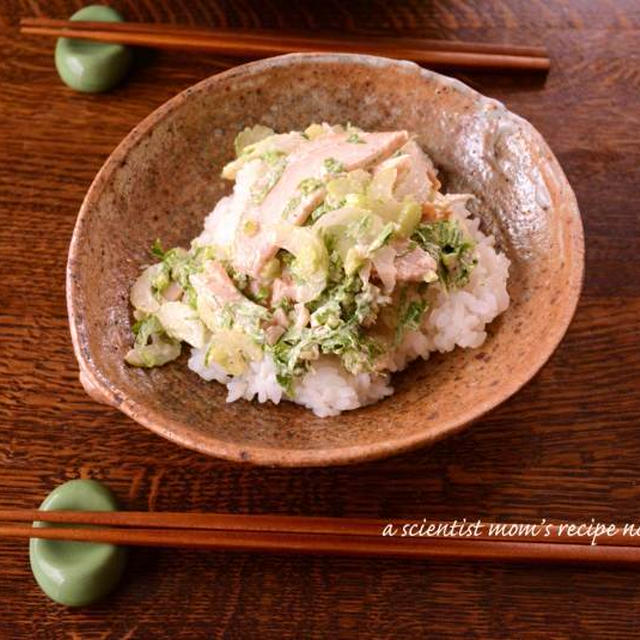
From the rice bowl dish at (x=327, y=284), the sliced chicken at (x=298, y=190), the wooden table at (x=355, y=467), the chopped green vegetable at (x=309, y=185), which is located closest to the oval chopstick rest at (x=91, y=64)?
the wooden table at (x=355, y=467)

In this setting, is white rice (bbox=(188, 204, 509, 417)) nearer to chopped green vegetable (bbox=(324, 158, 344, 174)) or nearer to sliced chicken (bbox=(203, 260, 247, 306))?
sliced chicken (bbox=(203, 260, 247, 306))

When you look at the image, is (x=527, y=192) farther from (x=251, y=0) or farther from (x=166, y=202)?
(x=251, y=0)

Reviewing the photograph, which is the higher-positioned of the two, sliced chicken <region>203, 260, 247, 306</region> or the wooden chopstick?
sliced chicken <region>203, 260, 247, 306</region>

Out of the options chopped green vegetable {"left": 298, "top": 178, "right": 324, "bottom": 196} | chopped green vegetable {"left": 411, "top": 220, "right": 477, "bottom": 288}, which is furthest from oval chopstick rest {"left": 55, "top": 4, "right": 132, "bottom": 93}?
chopped green vegetable {"left": 411, "top": 220, "right": 477, "bottom": 288}

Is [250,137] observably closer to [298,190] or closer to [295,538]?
[298,190]

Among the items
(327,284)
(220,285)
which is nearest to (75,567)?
(220,285)

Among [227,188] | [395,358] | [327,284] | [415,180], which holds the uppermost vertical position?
[415,180]

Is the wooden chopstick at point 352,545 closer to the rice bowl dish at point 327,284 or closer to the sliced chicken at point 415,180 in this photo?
the rice bowl dish at point 327,284
